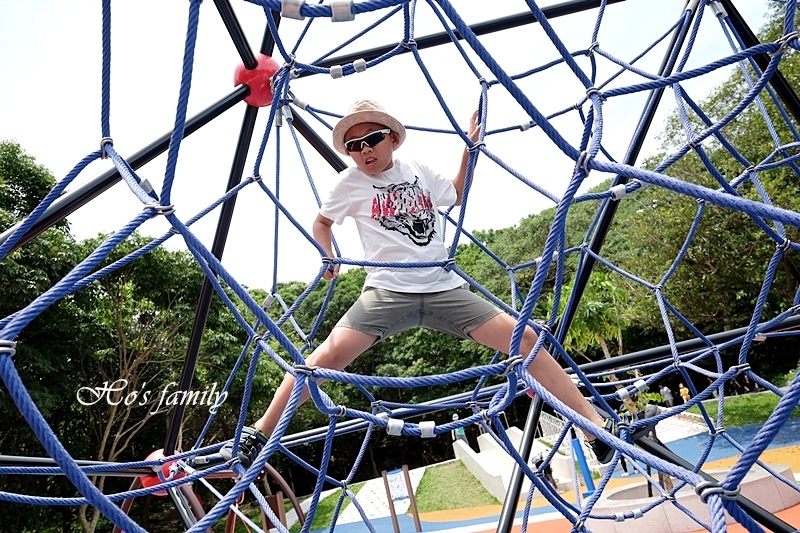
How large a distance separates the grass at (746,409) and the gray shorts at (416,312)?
7182mm

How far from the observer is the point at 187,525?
1436 millimetres

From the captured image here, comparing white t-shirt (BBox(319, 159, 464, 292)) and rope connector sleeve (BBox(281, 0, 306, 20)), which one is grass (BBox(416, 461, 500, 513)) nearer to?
white t-shirt (BBox(319, 159, 464, 292))

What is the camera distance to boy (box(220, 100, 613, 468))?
1279 mm

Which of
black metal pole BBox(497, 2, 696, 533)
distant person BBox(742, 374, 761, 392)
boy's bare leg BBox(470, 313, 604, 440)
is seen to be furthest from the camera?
distant person BBox(742, 374, 761, 392)

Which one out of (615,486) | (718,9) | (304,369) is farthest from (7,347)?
(615,486)

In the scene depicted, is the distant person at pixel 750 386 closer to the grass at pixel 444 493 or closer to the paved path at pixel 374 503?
the grass at pixel 444 493

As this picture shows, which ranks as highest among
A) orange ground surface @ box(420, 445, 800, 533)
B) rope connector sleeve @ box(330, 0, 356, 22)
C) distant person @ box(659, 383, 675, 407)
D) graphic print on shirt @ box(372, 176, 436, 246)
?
graphic print on shirt @ box(372, 176, 436, 246)

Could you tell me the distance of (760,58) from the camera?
169 cm

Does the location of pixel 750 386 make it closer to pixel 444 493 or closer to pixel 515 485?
pixel 444 493

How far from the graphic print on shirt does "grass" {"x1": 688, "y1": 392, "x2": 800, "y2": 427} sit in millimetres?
7188

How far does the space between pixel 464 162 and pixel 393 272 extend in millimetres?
401

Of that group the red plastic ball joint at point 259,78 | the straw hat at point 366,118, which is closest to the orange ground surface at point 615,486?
the straw hat at point 366,118

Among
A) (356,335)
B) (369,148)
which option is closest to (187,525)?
(356,335)

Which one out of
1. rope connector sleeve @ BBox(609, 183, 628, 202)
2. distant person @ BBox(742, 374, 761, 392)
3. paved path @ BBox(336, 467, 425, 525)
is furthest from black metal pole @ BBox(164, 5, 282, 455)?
distant person @ BBox(742, 374, 761, 392)
